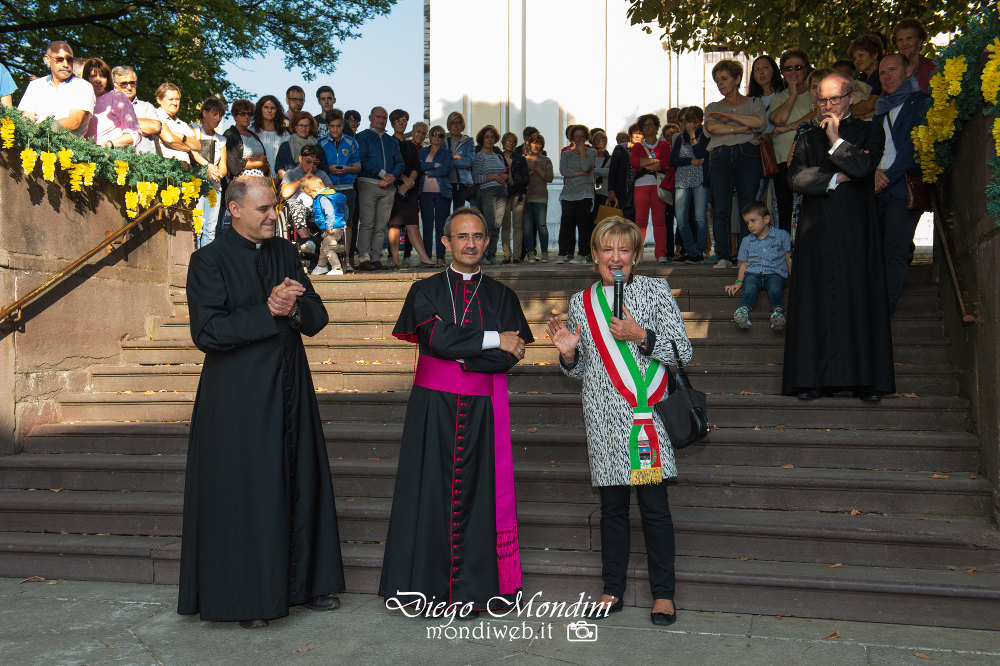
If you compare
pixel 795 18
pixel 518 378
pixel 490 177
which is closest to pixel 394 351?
pixel 518 378

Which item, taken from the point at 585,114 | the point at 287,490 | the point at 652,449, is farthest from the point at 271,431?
the point at 585,114

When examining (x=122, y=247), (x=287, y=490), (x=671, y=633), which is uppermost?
(x=122, y=247)

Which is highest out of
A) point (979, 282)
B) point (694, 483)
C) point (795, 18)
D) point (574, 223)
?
point (795, 18)

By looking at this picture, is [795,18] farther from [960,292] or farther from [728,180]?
[960,292]

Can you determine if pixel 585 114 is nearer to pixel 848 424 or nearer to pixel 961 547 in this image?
pixel 848 424

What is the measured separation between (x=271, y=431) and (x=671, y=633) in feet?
7.20

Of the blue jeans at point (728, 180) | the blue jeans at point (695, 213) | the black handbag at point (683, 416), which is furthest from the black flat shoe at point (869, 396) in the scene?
the blue jeans at point (695, 213)

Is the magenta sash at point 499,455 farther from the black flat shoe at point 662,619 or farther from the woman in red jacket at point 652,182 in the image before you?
the woman in red jacket at point 652,182

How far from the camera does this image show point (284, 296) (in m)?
4.84

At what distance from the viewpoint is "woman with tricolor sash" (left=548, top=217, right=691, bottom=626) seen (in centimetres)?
489

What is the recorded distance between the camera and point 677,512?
19.1 feet

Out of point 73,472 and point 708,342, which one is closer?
point 73,472

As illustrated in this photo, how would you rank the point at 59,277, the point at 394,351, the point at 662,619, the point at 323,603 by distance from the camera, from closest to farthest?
the point at 662,619 < the point at 323,603 < the point at 59,277 < the point at 394,351

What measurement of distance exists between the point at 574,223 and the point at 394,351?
5.21 metres
